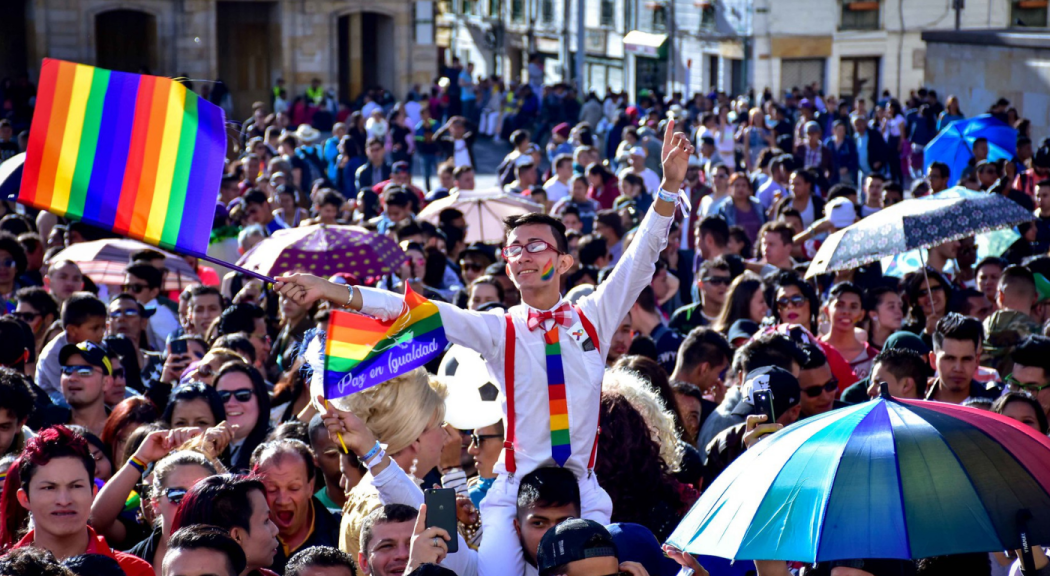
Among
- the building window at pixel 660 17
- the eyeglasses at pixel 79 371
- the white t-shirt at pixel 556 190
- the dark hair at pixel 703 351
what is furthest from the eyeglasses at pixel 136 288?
the building window at pixel 660 17

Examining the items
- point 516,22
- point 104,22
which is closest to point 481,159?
point 104,22

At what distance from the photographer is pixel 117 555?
14.4ft

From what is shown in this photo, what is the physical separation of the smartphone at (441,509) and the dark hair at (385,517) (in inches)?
13.3

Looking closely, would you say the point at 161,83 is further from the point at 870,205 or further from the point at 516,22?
the point at 516,22

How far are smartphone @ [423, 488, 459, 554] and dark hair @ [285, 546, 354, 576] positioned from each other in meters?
0.38

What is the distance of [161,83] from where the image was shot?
4488mm

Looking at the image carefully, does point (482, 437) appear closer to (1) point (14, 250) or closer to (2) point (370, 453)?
(2) point (370, 453)

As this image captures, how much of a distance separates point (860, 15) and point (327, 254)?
1324 inches

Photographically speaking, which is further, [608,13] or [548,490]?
[608,13]

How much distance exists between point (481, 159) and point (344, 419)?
2523cm

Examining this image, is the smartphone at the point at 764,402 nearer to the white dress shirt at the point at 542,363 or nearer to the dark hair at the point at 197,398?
the white dress shirt at the point at 542,363

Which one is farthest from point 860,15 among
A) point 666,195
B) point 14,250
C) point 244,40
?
point 666,195

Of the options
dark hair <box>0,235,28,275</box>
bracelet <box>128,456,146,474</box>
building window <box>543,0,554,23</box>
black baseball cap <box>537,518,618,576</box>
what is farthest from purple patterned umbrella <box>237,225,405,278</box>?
building window <box>543,0,554,23</box>

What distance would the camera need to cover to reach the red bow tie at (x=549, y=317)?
444 cm
